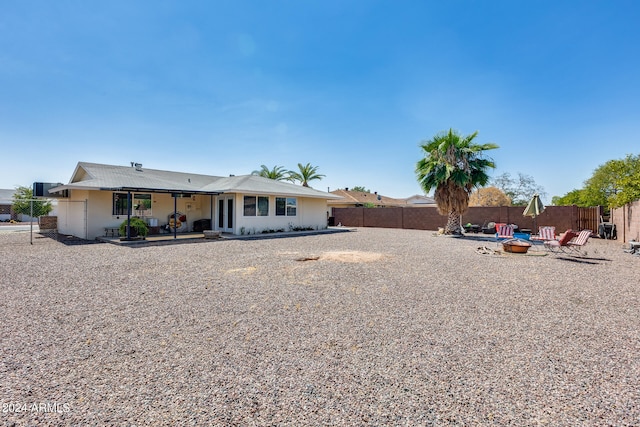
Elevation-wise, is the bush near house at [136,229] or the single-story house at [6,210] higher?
the single-story house at [6,210]

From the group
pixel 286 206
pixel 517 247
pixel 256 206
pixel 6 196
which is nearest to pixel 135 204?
pixel 256 206

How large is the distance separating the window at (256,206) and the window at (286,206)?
37.2 inches

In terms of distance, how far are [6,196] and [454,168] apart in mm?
56143

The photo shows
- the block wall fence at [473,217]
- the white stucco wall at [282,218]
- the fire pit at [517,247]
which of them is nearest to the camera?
the fire pit at [517,247]

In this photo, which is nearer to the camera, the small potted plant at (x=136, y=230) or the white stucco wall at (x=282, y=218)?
the small potted plant at (x=136, y=230)

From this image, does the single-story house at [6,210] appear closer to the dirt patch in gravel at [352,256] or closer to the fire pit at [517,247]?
the dirt patch in gravel at [352,256]

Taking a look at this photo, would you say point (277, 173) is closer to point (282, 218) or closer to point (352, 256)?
→ point (282, 218)

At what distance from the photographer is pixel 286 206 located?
63.6ft

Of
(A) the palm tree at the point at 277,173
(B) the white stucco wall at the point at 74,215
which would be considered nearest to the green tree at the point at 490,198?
(A) the palm tree at the point at 277,173

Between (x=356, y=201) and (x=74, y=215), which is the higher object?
(x=356, y=201)

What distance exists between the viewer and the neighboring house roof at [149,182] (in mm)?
13742

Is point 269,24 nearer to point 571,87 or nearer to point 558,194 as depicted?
point 571,87

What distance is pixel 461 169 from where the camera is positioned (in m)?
16.9

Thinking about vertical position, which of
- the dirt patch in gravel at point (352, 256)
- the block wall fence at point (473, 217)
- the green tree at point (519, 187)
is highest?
the green tree at point (519, 187)
